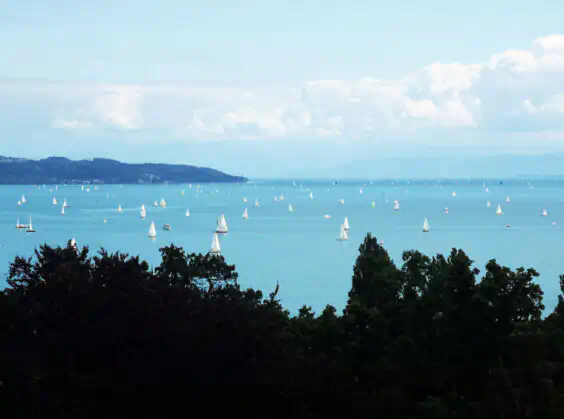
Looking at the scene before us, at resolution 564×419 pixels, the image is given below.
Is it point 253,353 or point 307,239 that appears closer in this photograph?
point 253,353

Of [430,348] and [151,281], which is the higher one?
[151,281]

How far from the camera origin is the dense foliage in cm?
1658

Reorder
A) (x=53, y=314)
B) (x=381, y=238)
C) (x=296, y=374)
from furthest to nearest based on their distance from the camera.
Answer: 1. (x=381, y=238)
2. (x=53, y=314)
3. (x=296, y=374)

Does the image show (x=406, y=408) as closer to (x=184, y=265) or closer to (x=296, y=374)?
(x=296, y=374)

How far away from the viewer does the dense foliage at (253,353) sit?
16.6 metres

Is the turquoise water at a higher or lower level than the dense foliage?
lower

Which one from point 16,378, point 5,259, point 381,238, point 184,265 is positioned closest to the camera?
point 16,378

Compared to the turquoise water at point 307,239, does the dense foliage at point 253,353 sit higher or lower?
higher

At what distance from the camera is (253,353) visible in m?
17.6

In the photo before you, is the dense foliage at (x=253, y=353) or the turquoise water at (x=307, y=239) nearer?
the dense foliage at (x=253, y=353)

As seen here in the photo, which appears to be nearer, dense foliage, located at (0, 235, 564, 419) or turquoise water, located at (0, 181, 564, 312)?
dense foliage, located at (0, 235, 564, 419)

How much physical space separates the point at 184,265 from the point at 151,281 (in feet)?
15.3

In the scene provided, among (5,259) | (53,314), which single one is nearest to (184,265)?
(53,314)

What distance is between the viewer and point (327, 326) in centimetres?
2205
